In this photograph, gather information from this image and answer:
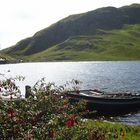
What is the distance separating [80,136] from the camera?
1171 cm

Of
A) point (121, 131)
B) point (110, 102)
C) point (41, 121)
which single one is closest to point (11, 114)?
point (41, 121)

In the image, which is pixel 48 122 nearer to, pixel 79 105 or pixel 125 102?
pixel 79 105

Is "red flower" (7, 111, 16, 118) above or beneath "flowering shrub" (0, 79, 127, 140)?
above

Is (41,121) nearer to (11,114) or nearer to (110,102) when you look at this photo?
(11,114)

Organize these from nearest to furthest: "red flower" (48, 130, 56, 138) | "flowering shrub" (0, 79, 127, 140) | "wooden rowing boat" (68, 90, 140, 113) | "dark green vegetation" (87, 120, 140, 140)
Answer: "red flower" (48, 130, 56, 138)
"flowering shrub" (0, 79, 127, 140)
"dark green vegetation" (87, 120, 140, 140)
"wooden rowing boat" (68, 90, 140, 113)

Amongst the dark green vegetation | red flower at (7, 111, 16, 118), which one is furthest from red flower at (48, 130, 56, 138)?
the dark green vegetation

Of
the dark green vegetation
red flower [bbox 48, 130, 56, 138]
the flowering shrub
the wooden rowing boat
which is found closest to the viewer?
red flower [bbox 48, 130, 56, 138]

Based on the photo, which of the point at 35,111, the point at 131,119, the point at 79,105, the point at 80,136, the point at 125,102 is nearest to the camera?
the point at 80,136

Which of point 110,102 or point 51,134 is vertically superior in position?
point 51,134

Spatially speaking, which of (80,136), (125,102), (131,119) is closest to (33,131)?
(80,136)

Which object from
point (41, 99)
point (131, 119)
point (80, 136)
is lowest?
point (131, 119)

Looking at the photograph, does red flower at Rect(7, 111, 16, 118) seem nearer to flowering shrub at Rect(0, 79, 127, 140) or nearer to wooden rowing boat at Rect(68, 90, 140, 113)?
flowering shrub at Rect(0, 79, 127, 140)

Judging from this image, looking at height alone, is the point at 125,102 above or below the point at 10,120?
below

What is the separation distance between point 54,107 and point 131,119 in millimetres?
40619
